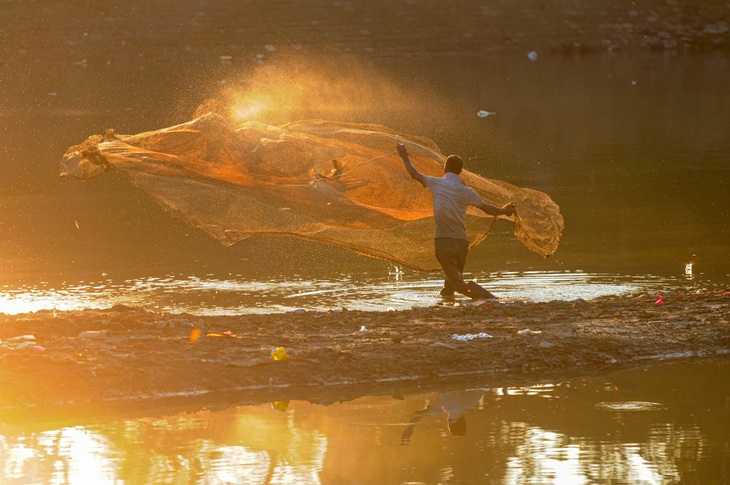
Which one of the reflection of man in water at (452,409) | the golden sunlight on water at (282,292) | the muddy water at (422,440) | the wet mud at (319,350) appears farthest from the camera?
the golden sunlight on water at (282,292)

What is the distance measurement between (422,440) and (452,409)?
0.86 metres

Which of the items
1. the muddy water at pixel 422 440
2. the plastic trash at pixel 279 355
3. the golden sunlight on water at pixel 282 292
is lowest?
the muddy water at pixel 422 440

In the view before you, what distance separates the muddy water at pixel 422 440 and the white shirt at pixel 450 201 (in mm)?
3209

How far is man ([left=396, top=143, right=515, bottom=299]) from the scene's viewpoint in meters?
14.5

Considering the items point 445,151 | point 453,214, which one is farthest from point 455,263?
point 445,151

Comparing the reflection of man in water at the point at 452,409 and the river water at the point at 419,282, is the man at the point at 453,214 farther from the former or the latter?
the reflection of man in water at the point at 452,409

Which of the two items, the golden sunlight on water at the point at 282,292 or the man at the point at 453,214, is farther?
the golden sunlight on water at the point at 282,292

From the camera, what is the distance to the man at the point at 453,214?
1452cm

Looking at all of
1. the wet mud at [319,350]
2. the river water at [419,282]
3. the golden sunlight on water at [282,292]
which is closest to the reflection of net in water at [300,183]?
the golden sunlight on water at [282,292]

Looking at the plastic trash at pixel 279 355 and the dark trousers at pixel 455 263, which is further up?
the dark trousers at pixel 455 263

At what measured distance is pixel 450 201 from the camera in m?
14.6

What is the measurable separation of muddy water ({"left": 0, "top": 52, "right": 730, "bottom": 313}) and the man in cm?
59

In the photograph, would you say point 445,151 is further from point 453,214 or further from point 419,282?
point 453,214

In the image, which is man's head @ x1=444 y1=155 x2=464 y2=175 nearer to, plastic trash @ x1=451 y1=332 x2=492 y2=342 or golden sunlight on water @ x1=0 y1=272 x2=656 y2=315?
golden sunlight on water @ x1=0 y1=272 x2=656 y2=315
